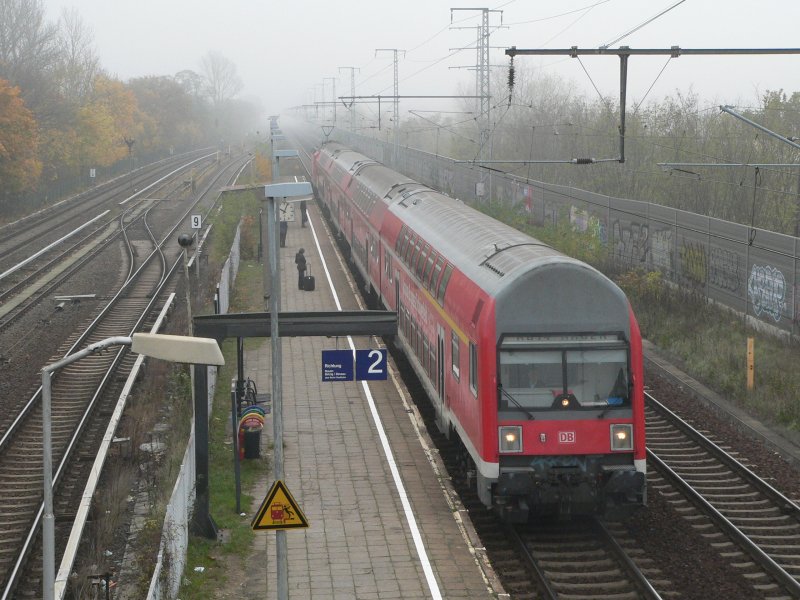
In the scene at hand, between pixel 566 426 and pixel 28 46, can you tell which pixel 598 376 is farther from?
pixel 28 46

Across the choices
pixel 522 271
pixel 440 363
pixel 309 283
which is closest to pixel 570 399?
pixel 522 271

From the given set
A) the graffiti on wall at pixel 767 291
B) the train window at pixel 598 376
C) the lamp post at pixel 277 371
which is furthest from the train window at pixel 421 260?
the graffiti on wall at pixel 767 291

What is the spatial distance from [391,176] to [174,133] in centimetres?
8964

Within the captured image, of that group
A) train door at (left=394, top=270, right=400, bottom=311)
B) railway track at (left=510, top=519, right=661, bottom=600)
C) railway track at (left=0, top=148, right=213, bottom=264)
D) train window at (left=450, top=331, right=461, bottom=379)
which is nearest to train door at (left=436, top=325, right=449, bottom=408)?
train window at (left=450, top=331, right=461, bottom=379)

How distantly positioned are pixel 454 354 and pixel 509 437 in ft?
8.16

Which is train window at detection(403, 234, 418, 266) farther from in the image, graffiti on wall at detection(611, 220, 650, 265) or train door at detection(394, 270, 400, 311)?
graffiti on wall at detection(611, 220, 650, 265)

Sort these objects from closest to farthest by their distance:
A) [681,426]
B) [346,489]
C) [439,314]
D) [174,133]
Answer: [346,489]
[439,314]
[681,426]
[174,133]

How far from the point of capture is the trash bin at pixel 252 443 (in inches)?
666

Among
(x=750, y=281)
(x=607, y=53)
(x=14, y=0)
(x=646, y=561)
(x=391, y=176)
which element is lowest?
(x=646, y=561)

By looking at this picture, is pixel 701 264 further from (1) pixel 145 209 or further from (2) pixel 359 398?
(1) pixel 145 209

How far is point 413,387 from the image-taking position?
70.5 ft

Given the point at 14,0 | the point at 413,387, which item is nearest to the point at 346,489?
the point at 413,387

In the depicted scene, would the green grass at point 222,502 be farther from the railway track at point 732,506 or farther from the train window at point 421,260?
the railway track at point 732,506

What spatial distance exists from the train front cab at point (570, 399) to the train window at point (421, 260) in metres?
6.04
